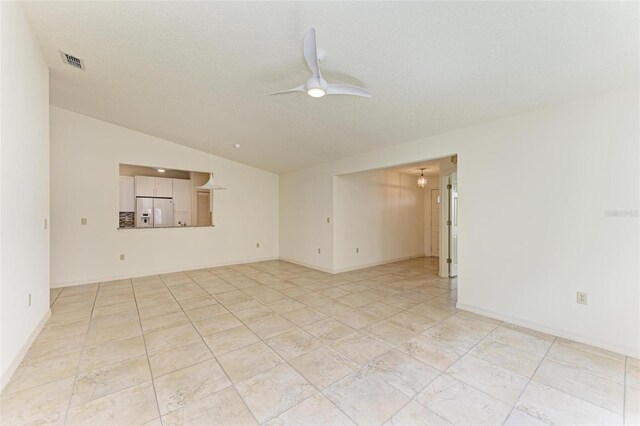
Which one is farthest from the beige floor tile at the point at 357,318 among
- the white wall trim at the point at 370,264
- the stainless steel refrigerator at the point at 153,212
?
the stainless steel refrigerator at the point at 153,212

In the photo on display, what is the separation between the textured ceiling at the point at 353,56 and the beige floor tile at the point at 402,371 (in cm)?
268

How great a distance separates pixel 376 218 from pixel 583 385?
4863 mm

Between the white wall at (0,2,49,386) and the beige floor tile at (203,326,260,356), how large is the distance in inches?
58.0

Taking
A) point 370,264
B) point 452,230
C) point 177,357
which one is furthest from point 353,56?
point 370,264

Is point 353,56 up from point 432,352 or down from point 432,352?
up

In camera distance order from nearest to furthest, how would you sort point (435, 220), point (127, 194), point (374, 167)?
1. point (374, 167)
2. point (127, 194)
3. point (435, 220)

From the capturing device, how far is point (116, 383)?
205cm

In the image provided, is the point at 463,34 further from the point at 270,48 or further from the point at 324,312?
the point at 324,312

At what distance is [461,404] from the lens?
182 centimetres

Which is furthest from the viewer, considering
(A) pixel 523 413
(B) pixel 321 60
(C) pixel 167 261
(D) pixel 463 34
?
(C) pixel 167 261

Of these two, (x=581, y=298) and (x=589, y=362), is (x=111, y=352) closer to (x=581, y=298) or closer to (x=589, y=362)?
(x=589, y=362)

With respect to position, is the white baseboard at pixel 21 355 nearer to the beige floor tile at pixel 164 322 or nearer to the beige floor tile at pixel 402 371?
the beige floor tile at pixel 164 322

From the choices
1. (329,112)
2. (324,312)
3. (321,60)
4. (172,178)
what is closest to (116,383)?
(324,312)

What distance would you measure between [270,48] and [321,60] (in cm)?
48
